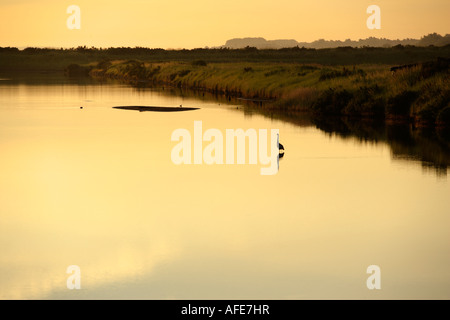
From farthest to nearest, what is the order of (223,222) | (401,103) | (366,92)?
1. (366,92)
2. (401,103)
3. (223,222)

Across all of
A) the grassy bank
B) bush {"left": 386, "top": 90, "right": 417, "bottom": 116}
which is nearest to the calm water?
the grassy bank

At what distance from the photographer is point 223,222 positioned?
15.5 m

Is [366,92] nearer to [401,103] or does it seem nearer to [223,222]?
[401,103]

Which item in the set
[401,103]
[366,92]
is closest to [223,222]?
[401,103]

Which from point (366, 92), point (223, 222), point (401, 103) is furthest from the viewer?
point (366, 92)

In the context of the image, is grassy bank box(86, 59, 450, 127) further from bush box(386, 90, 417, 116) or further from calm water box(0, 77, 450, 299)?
calm water box(0, 77, 450, 299)

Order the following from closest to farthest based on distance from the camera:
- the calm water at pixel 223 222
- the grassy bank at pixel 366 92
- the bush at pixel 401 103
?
the calm water at pixel 223 222 → the grassy bank at pixel 366 92 → the bush at pixel 401 103

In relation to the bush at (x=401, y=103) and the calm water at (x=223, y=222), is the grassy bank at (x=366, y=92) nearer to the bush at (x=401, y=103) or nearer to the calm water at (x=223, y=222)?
the bush at (x=401, y=103)

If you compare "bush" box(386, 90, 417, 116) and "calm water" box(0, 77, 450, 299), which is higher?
"bush" box(386, 90, 417, 116)

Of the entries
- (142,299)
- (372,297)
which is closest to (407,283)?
(372,297)

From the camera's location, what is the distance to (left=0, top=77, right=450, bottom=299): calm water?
39.2 ft

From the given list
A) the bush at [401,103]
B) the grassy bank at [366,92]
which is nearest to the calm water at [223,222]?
the grassy bank at [366,92]

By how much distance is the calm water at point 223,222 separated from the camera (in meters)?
11.9
